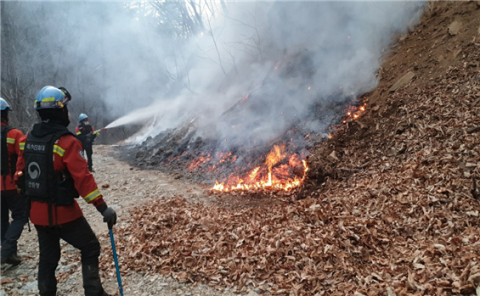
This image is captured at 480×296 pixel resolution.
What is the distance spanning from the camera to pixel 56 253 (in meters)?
3.29

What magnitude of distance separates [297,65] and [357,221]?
8857 mm

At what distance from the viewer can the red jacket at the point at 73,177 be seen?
300cm

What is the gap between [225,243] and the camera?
4.21 meters

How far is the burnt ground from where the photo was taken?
3.23 meters

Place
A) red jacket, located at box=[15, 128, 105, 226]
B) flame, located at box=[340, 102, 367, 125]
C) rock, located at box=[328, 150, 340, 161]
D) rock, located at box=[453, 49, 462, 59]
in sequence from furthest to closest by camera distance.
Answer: flame, located at box=[340, 102, 367, 125] → rock, located at box=[453, 49, 462, 59] → rock, located at box=[328, 150, 340, 161] → red jacket, located at box=[15, 128, 105, 226]

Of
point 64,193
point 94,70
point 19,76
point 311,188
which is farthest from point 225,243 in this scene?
point 94,70

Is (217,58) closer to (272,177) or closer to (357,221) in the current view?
(272,177)

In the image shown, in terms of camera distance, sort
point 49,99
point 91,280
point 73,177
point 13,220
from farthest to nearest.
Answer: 1. point 13,220
2. point 91,280
3. point 49,99
4. point 73,177

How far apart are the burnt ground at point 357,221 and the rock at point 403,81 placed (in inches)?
1.5

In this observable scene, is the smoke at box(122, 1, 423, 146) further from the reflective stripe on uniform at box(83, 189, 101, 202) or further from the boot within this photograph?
the boot

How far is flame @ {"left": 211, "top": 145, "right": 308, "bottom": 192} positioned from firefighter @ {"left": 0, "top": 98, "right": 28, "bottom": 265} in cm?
465

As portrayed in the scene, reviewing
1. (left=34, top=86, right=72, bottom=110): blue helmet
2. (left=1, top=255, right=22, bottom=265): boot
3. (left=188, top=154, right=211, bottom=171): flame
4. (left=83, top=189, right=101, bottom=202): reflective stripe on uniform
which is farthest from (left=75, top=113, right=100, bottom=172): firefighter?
(left=83, top=189, right=101, bottom=202): reflective stripe on uniform

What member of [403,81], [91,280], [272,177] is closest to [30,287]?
[91,280]

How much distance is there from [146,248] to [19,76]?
105 feet
